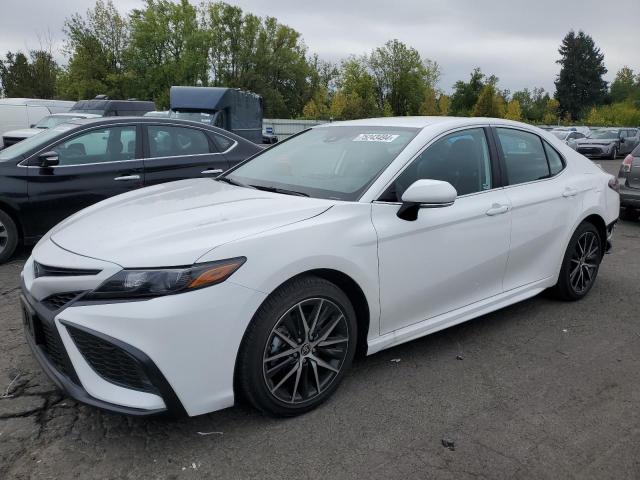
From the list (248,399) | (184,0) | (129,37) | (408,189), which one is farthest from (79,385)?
(184,0)

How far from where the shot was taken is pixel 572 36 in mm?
84500

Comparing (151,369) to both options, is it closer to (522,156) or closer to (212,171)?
(522,156)

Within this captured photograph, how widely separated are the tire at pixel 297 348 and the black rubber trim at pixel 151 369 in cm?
34

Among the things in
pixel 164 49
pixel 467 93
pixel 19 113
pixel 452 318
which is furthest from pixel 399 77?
pixel 452 318

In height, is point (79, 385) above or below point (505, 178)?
below

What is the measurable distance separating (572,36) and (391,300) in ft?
315

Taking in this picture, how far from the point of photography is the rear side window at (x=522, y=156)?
392 centimetres

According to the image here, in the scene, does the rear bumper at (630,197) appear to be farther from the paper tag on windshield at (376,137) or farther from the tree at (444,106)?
the tree at (444,106)

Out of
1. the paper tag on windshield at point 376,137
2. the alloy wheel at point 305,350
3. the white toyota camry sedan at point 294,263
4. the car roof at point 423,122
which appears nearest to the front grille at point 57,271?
the white toyota camry sedan at point 294,263

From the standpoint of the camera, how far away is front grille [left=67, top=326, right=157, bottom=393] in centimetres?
228

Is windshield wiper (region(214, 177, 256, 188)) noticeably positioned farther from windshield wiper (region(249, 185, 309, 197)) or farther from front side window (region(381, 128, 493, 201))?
front side window (region(381, 128, 493, 201))

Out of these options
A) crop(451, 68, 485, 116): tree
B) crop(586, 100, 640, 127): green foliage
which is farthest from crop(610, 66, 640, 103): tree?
crop(451, 68, 485, 116): tree

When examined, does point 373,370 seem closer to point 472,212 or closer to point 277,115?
point 472,212

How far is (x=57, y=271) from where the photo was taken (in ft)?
8.30
